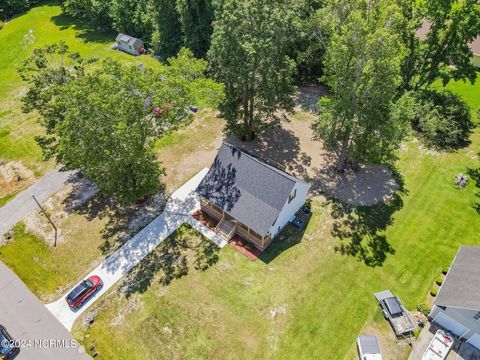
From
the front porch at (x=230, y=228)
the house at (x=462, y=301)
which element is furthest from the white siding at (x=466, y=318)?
the front porch at (x=230, y=228)

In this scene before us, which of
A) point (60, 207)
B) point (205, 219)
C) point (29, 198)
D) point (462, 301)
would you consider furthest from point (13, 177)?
point (462, 301)

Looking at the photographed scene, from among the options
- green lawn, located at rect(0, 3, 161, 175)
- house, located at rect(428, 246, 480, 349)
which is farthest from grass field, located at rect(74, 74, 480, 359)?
green lawn, located at rect(0, 3, 161, 175)

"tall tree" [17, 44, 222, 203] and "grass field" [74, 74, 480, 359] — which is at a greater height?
"tall tree" [17, 44, 222, 203]

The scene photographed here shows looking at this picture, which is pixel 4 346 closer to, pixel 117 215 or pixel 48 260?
pixel 48 260

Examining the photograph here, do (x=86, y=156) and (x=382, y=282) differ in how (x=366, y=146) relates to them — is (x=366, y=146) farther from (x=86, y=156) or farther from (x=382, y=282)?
(x=86, y=156)

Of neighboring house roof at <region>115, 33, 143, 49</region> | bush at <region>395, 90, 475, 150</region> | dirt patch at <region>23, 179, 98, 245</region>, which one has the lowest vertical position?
dirt patch at <region>23, 179, 98, 245</region>

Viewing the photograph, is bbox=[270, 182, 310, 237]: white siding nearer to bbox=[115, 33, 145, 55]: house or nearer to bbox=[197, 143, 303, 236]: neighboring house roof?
bbox=[197, 143, 303, 236]: neighboring house roof
